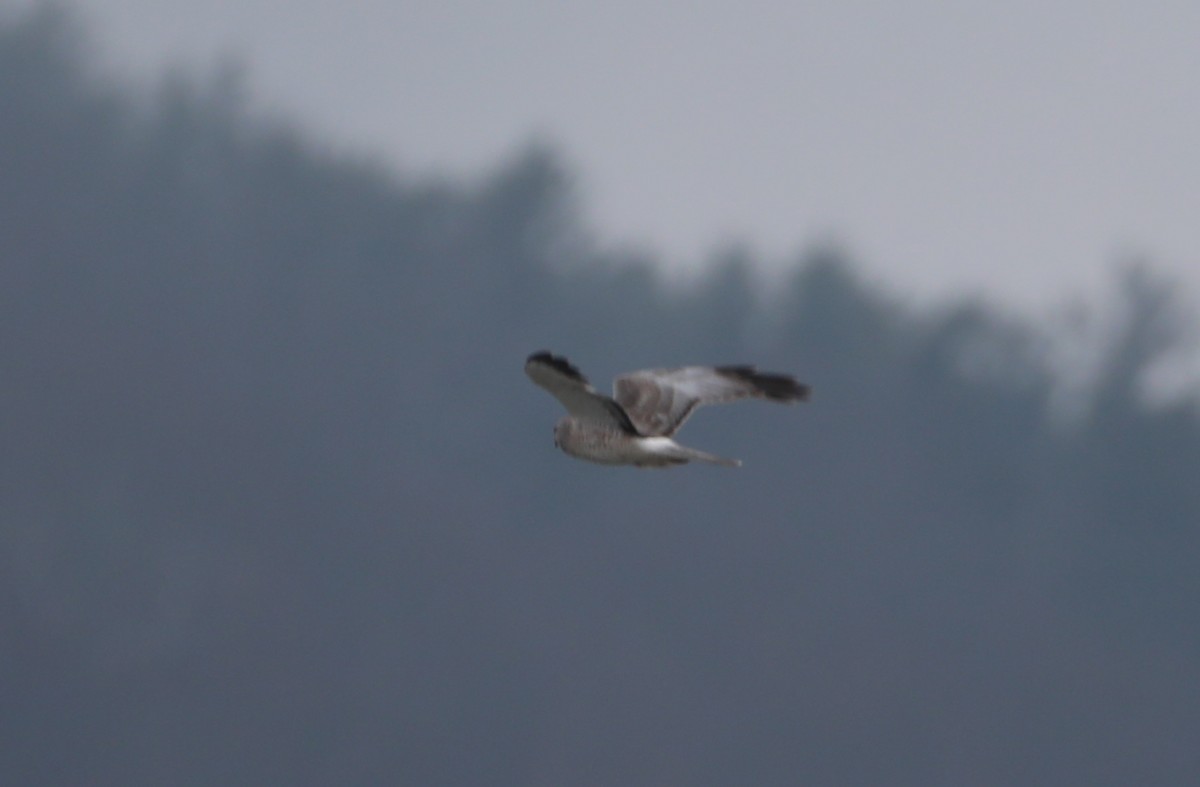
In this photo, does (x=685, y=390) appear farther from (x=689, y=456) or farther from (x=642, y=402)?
(x=689, y=456)

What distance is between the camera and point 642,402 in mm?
11227

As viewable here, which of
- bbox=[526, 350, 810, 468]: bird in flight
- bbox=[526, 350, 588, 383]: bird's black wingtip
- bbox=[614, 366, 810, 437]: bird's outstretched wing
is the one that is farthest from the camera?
bbox=[614, 366, 810, 437]: bird's outstretched wing

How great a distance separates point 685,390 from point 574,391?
221cm

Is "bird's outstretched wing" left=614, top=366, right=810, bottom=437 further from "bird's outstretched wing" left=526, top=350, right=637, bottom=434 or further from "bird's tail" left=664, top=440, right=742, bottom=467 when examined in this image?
"bird's outstretched wing" left=526, top=350, right=637, bottom=434

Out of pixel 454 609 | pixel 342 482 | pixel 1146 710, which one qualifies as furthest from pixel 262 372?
pixel 1146 710

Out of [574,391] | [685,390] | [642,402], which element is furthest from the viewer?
[685,390]

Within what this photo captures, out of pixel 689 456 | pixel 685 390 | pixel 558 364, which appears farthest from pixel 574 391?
pixel 685 390

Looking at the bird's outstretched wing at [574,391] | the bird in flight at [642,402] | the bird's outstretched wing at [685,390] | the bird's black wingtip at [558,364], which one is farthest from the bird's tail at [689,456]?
the bird's outstretched wing at [685,390]

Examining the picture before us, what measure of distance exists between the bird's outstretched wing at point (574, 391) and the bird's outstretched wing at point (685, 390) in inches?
41.0

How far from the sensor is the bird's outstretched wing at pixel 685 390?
1111cm

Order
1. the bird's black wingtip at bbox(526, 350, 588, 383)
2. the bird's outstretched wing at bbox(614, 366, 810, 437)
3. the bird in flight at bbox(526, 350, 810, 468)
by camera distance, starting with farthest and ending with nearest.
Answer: the bird's outstretched wing at bbox(614, 366, 810, 437) → the bird in flight at bbox(526, 350, 810, 468) → the bird's black wingtip at bbox(526, 350, 588, 383)

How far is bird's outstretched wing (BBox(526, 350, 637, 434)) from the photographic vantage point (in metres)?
8.88

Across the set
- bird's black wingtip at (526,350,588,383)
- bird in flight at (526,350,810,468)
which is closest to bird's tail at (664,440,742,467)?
bird in flight at (526,350,810,468)

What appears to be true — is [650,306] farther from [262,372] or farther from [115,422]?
[115,422]
